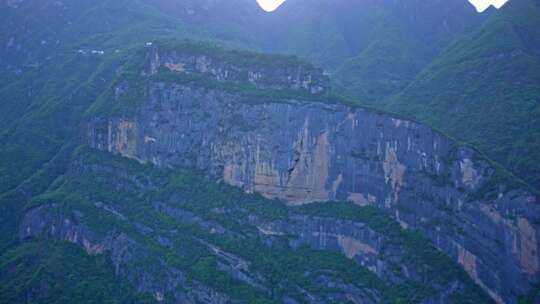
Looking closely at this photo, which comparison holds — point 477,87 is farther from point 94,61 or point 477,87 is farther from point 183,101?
point 94,61

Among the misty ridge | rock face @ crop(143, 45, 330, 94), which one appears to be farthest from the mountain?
rock face @ crop(143, 45, 330, 94)

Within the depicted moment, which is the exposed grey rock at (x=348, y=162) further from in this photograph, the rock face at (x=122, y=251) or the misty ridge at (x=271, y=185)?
the rock face at (x=122, y=251)

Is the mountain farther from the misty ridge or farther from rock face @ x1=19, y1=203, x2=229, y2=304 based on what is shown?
rock face @ x1=19, y1=203, x2=229, y2=304

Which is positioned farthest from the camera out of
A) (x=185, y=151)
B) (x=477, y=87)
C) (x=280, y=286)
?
(x=477, y=87)

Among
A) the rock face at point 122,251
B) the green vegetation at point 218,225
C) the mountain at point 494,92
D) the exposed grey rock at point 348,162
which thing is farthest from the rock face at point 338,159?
the rock face at point 122,251

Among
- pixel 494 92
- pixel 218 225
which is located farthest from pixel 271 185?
pixel 494 92

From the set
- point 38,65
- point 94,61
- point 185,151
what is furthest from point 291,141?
point 38,65

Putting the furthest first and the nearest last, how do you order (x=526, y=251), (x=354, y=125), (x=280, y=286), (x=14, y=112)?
(x=14, y=112) → (x=354, y=125) → (x=280, y=286) → (x=526, y=251)
